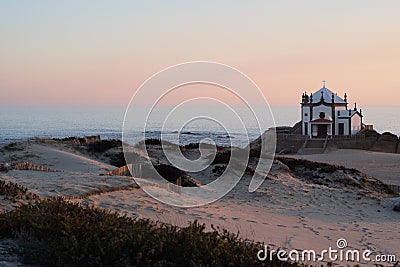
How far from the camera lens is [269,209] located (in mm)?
14930

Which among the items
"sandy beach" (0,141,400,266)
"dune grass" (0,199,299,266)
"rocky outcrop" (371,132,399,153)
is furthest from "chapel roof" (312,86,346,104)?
"dune grass" (0,199,299,266)

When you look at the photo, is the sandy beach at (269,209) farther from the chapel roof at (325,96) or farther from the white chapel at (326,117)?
the chapel roof at (325,96)

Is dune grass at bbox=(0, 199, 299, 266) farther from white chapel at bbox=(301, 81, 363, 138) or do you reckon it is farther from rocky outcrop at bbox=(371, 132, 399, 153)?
white chapel at bbox=(301, 81, 363, 138)

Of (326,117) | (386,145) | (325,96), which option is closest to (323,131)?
(326,117)

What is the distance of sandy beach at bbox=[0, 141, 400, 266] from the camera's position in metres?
10.9

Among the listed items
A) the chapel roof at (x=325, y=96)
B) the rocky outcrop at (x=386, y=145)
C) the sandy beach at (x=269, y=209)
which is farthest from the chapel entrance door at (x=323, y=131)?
the sandy beach at (x=269, y=209)

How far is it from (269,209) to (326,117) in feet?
147

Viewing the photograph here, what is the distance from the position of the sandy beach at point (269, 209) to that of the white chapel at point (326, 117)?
126 feet

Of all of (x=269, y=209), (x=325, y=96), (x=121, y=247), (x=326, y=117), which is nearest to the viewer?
(x=121, y=247)

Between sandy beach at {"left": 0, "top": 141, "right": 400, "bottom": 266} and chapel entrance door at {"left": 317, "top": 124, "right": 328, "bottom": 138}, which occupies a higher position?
chapel entrance door at {"left": 317, "top": 124, "right": 328, "bottom": 138}

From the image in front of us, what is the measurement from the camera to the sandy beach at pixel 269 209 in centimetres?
1085

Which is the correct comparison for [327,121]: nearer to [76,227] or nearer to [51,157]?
[51,157]

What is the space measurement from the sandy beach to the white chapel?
38494 mm

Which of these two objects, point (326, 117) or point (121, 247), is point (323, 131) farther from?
point (121, 247)
